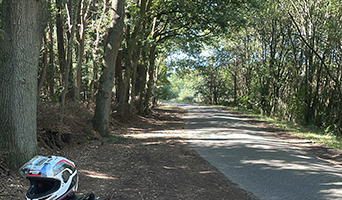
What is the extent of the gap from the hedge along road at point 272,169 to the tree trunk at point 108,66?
151 inches

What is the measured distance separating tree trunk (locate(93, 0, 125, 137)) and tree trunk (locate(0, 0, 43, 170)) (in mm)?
5726

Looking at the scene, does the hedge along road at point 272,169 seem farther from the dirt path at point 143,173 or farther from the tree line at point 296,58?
the tree line at point 296,58

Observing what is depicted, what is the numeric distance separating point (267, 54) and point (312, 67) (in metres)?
7.72

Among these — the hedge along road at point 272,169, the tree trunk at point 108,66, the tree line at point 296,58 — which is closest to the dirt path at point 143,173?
the hedge along road at point 272,169

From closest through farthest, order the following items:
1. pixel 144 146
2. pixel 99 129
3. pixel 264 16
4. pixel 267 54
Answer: pixel 144 146 < pixel 99 129 < pixel 264 16 < pixel 267 54

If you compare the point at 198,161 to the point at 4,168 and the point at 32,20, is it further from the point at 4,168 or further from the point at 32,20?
the point at 32,20

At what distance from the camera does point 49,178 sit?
295 cm

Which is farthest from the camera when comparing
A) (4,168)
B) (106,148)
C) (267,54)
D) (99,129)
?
(267,54)

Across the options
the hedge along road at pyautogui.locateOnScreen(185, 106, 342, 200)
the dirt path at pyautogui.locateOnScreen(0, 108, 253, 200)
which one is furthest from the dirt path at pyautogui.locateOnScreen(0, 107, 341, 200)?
the hedge along road at pyautogui.locateOnScreen(185, 106, 342, 200)

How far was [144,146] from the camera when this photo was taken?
36.6ft

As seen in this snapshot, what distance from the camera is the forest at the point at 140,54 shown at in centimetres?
600

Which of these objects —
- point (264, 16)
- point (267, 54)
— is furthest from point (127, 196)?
point (267, 54)

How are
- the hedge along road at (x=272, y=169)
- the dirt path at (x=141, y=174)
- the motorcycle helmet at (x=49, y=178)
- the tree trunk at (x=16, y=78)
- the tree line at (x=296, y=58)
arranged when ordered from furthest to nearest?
1. the tree line at (x=296, y=58)
2. the hedge along road at (x=272, y=169)
3. the dirt path at (x=141, y=174)
4. the tree trunk at (x=16, y=78)
5. the motorcycle helmet at (x=49, y=178)

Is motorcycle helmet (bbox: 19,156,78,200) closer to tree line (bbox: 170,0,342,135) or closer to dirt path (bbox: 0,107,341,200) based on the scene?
dirt path (bbox: 0,107,341,200)
